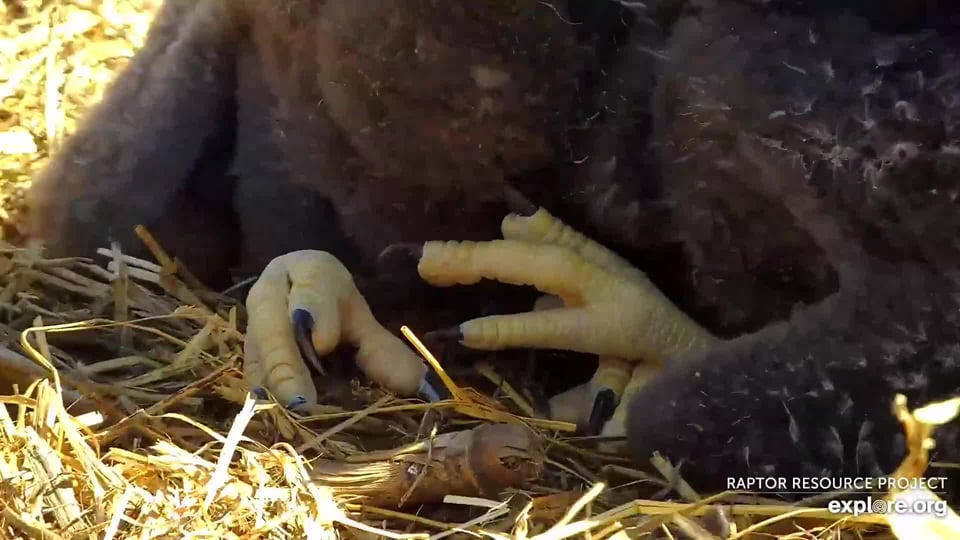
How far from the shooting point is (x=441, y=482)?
1019 millimetres

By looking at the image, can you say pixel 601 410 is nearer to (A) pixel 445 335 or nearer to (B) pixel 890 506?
(A) pixel 445 335

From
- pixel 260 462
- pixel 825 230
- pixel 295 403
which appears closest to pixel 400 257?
pixel 295 403

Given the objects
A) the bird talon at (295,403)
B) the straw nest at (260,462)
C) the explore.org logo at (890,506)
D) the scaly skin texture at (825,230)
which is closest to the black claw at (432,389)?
the straw nest at (260,462)

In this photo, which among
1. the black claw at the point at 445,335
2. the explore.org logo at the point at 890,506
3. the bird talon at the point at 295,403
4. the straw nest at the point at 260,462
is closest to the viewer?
the explore.org logo at the point at 890,506

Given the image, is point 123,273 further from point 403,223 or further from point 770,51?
point 770,51

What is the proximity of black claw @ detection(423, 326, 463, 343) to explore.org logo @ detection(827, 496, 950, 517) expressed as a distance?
0.48 metres

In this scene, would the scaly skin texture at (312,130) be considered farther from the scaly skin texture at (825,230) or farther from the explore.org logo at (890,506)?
the explore.org logo at (890,506)

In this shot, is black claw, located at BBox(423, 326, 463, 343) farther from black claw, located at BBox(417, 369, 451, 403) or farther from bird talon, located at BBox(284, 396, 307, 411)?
bird talon, located at BBox(284, 396, 307, 411)

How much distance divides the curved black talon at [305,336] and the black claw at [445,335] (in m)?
0.14

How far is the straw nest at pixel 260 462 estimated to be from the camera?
0.93m

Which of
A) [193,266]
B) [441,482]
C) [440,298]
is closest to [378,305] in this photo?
[440,298]

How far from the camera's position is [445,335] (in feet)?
4.25

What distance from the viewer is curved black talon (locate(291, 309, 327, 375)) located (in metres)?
1.25

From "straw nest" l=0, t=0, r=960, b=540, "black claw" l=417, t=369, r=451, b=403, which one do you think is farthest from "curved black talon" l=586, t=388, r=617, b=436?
"black claw" l=417, t=369, r=451, b=403
